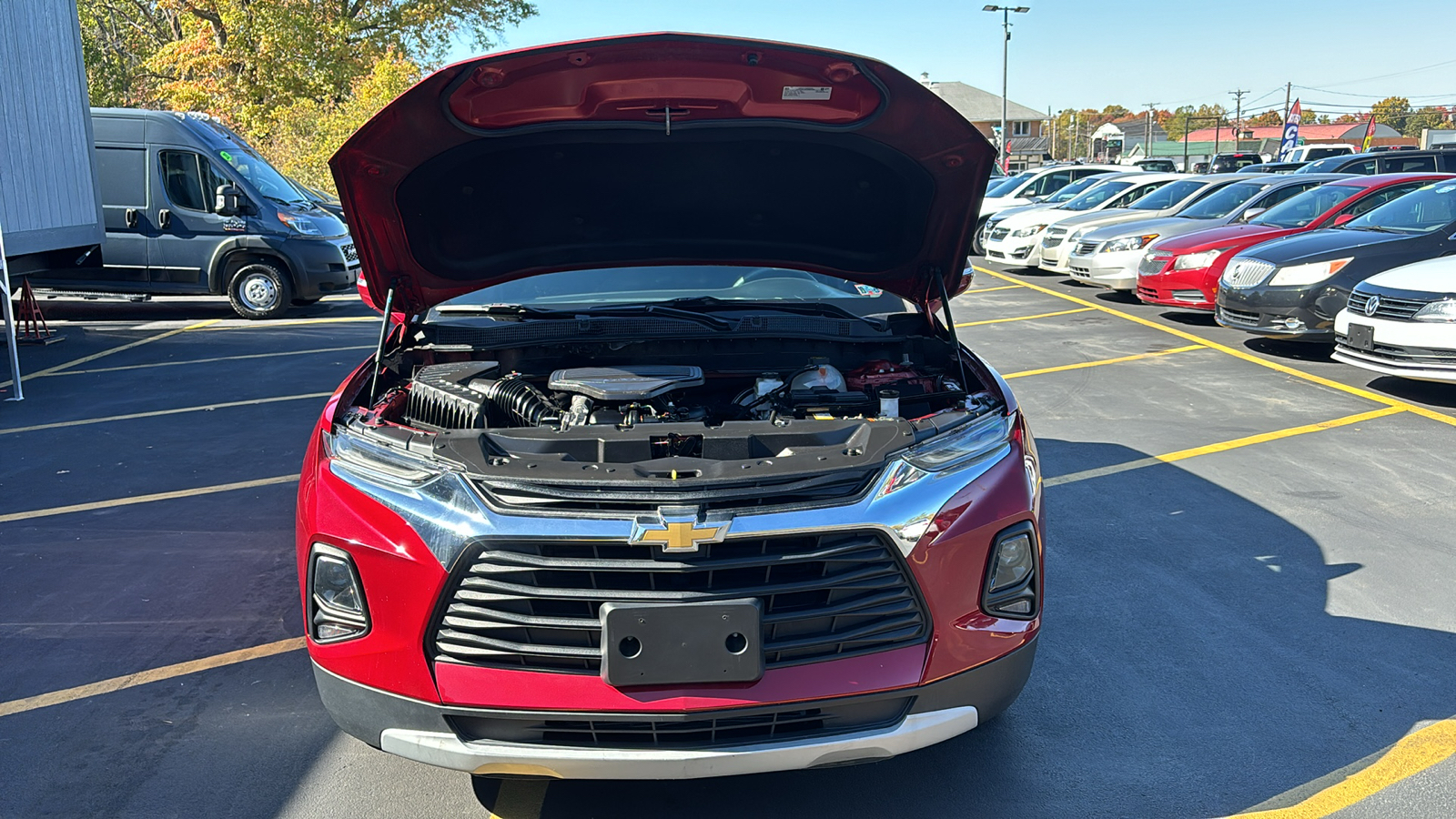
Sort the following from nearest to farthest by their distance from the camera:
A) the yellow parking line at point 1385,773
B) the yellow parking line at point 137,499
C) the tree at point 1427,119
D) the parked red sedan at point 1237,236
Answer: the yellow parking line at point 1385,773, the yellow parking line at point 137,499, the parked red sedan at point 1237,236, the tree at point 1427,119

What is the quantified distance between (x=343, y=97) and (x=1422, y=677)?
2796 centimetres

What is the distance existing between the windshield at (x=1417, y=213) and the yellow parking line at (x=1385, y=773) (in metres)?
7.28

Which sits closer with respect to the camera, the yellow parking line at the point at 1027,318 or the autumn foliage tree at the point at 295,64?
the yellow parking line at the point at 1027,318

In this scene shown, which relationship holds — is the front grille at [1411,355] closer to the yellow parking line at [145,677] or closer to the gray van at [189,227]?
the yellow parking line at [145,677]

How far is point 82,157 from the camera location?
10.2 m

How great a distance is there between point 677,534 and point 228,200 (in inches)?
456

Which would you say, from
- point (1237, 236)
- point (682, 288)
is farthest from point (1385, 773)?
point (1237, 236)

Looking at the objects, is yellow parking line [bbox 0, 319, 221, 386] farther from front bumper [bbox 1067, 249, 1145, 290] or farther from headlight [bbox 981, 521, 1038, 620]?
front bumper [bbox 1067, 249, 1145, 290]

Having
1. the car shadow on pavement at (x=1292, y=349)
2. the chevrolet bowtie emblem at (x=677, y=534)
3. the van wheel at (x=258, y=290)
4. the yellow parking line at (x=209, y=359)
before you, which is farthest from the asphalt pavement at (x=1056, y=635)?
the van wheel at (x=258, y=290)

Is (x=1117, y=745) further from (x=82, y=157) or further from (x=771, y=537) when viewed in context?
(x=82, y=157)

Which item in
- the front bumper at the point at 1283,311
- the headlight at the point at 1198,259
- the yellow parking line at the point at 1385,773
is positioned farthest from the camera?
the headlight at the point at 1198,259

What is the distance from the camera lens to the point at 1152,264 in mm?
11438

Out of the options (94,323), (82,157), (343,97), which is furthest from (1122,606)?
(343,97)

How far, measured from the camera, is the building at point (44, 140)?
28.9 ft
